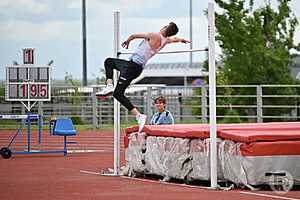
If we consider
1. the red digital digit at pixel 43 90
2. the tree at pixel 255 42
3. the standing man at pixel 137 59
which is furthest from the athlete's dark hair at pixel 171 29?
the tree at pixel 255 42

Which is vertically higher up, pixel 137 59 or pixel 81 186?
pixel 137 59

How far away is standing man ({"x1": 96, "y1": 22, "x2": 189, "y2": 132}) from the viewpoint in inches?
497

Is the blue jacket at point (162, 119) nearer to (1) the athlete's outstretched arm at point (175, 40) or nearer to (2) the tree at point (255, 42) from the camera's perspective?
(1) the athlete's outstretched arm at point (175, 40)

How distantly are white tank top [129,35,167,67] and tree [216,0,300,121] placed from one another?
19988 millimetres

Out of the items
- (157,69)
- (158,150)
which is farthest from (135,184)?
(157,69)

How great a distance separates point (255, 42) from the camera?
3269 centimetres

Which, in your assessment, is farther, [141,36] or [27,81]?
[27,81]

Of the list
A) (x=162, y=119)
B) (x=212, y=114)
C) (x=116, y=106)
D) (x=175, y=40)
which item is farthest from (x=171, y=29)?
(x=162, y=119)

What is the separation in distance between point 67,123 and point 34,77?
142 centimetres

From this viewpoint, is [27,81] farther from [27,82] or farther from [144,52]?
[144,52]

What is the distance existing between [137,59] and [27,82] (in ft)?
23.3

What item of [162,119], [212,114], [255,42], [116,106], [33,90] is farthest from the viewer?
[255,42]

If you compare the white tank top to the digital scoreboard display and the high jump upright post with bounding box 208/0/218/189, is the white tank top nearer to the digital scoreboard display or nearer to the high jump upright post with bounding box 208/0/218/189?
the high jump upright post with bounding box 208/0/218/189

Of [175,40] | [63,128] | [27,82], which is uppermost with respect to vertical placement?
[175,40]
